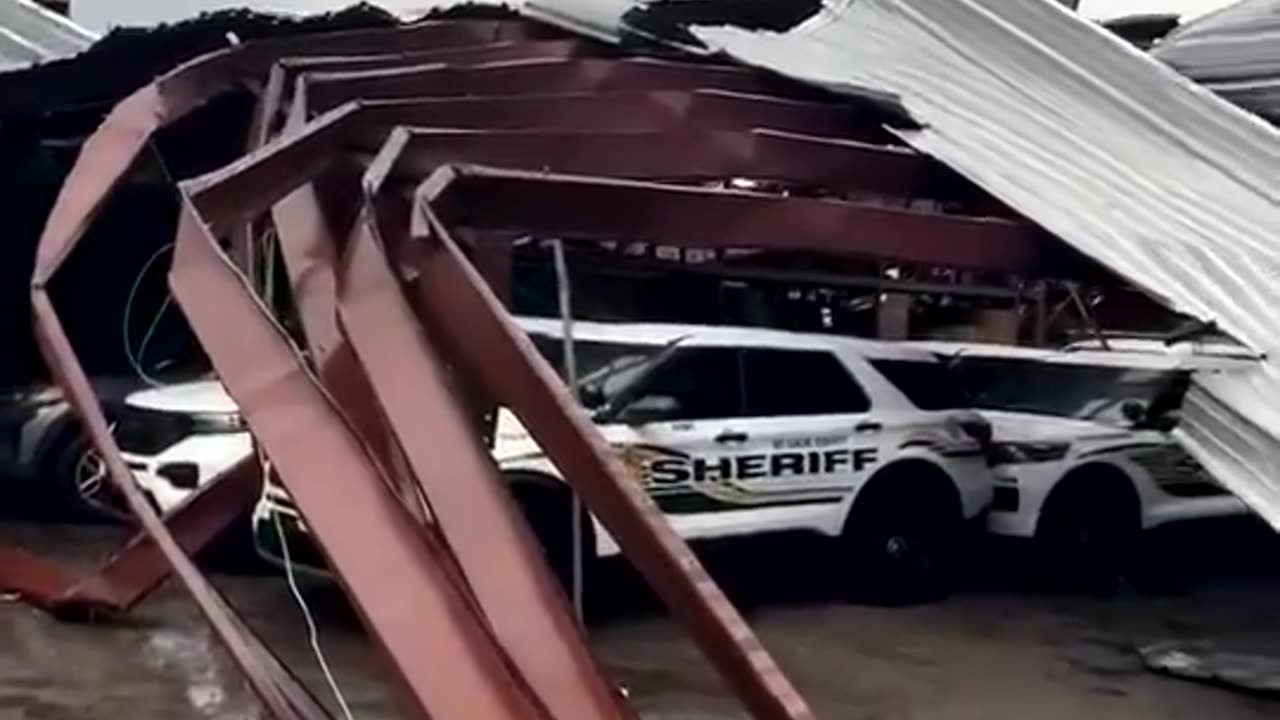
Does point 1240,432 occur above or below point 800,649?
above

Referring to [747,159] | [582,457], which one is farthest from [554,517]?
[582,457]

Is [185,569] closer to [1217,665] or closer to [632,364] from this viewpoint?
[632,364]

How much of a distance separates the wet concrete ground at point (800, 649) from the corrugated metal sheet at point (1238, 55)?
13.9 feet

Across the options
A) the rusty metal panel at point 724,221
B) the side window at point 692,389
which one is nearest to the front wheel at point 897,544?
the side window at point 692,389

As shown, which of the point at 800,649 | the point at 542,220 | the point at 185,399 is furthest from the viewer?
the point at 185,399

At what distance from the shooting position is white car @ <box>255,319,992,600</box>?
12.8 meters

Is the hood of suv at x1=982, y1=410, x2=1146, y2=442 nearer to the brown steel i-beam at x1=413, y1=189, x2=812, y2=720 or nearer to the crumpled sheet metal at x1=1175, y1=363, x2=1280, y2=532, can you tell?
the crumpled sheet metal at x1=1175, y1=363, x2=1280, y2=532

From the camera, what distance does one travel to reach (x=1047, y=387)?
1545 centimetres

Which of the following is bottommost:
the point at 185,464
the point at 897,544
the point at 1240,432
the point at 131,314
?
the point at 897,544

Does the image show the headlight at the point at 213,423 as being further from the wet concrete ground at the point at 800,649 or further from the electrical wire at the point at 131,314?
the electrical wire at the point at 131,314

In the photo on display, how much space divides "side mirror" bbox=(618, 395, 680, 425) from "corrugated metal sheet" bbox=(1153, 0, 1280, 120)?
4973 mm

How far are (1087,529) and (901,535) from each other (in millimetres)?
1737

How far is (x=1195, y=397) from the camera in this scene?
6137mm

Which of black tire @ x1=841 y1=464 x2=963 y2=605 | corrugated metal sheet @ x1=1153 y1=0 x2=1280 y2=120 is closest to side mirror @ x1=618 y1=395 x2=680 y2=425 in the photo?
black tire @ x1=841 y1=464 x2=963 y2=605
